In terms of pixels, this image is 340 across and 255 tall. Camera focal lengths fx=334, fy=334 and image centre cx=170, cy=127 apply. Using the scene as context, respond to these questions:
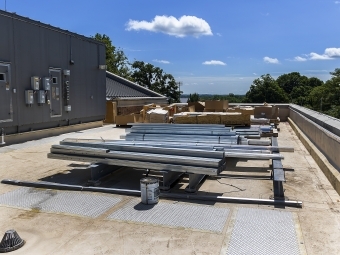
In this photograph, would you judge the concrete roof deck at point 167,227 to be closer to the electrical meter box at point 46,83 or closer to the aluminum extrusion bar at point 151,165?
the aluminum extrusion bar at point 151,165

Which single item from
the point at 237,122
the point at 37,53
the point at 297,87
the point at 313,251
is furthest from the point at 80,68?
the point at 297,87

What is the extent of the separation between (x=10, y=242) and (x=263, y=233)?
315cm

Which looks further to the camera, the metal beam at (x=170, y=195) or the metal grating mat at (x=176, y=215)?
the metal beam at (x=170, y=195)

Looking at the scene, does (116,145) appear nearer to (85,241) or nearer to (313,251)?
(85,241)

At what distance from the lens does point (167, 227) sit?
181 inches

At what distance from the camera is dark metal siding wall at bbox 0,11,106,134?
471 inches

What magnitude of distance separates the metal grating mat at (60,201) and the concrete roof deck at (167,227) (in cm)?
16

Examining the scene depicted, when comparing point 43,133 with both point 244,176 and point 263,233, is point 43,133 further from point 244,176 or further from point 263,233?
point 263,233

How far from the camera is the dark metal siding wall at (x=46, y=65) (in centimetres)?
1195

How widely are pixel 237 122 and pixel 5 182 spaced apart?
26.9 ft

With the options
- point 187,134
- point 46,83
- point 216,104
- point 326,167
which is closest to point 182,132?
point 187,134

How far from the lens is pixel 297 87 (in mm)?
104062

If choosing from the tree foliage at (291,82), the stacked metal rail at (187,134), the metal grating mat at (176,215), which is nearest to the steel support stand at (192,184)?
the metal grating mat at (176,215)

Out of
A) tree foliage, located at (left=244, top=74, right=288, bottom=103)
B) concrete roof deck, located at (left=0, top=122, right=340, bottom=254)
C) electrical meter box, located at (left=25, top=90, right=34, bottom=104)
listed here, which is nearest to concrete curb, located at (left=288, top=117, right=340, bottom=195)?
concrete roof deck, located at (left=0, top=122, right=340, bottom=254)
